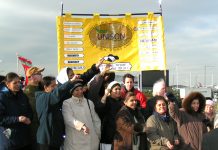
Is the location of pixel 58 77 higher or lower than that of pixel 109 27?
lower

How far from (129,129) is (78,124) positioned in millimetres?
781

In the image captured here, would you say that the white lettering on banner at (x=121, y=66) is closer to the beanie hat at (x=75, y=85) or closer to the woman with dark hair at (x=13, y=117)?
the beanie hat at (x=75, y=85)

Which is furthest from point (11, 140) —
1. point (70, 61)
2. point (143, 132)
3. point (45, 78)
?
point (70, 61)

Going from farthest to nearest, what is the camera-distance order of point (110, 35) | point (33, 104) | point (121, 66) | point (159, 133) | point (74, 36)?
1. point (110, 35)
2. point (74, 36)
3. point (121, 66)
4. point (33, 104)
5. point (159, 133)

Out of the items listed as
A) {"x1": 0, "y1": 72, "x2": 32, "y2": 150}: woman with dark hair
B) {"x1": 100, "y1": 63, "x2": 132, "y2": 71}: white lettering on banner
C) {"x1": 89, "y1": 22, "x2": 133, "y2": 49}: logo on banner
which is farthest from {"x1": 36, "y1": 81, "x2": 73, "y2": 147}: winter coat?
{"x1": 89, "y1": 22, "x2": 133, "y2": 49}: logo on banner

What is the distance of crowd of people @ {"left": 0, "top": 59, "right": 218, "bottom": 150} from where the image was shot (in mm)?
5047

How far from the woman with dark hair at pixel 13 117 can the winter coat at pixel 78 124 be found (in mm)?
544

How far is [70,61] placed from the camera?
775 cm

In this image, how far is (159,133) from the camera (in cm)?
539

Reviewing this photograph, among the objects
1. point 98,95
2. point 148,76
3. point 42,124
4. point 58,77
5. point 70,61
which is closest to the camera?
point 42,124

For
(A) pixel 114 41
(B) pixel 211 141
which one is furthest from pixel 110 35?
(B) pixel 211 141

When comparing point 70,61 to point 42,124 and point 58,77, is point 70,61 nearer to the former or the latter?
point 58,77

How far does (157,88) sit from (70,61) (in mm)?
2346

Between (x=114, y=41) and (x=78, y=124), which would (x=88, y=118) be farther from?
(x=114, y=41)
